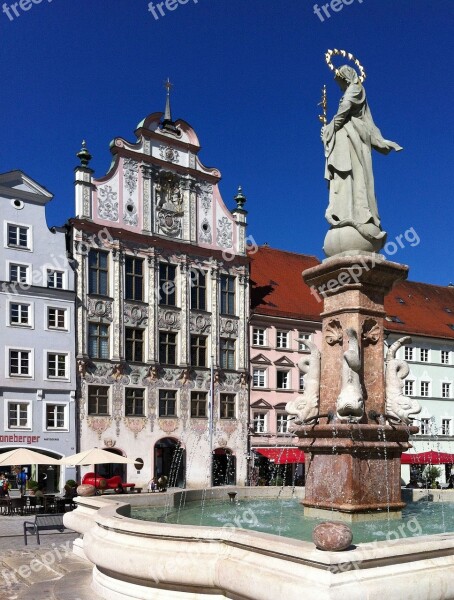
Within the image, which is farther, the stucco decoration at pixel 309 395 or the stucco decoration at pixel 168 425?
the stucco decoration at pixel 168 425

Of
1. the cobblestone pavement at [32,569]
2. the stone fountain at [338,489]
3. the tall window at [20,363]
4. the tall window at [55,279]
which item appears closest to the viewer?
the stone fountain at [338,489]

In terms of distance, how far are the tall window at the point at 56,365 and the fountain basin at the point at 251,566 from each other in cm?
2319

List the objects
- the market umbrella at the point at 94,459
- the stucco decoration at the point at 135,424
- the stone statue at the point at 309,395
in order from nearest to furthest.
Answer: the stone statue at the point at 309,395 < the market umbrella at the point at 94,459 < the stucco decoration at the point at 135,424

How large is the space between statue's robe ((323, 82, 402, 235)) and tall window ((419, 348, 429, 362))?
107ft

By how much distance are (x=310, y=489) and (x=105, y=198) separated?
24578mm

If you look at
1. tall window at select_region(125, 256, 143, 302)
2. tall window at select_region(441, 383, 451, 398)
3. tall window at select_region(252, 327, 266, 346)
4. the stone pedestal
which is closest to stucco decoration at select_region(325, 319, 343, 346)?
the stone pedestal

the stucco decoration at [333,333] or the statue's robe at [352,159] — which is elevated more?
the statue's robe at [352,159]

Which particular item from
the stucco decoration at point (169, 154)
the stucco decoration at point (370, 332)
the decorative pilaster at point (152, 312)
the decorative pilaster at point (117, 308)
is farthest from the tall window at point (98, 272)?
the stucco decoration at point (370, 332)

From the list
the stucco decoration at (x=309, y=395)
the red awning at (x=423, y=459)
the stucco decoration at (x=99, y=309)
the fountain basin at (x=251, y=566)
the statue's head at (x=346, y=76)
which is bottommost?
the red awning at (x=423, y=459)

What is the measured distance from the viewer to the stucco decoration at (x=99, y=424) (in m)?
29.8

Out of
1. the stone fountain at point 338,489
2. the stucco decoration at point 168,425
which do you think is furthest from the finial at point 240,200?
the stone fountain at point 338,489

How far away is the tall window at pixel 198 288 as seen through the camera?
33.8 metres

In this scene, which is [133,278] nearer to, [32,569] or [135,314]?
[135,314]

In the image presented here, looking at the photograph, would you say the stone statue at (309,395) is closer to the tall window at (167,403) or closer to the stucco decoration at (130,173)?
the tall window at (167,403)
